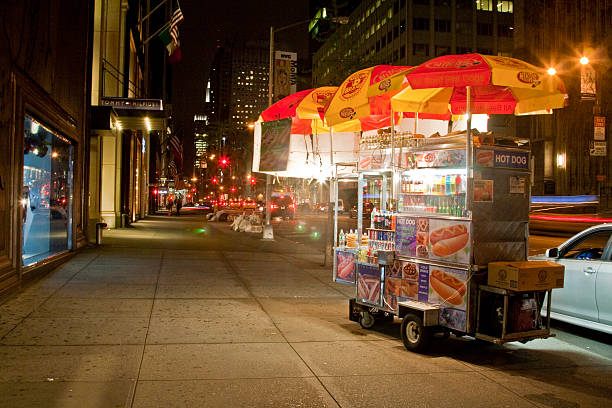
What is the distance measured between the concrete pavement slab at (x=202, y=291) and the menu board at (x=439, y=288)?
3.52m

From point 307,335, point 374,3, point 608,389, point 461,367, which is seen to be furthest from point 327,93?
point 374,3

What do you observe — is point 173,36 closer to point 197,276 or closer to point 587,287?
point 197,276

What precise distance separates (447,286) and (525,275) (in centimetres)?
91

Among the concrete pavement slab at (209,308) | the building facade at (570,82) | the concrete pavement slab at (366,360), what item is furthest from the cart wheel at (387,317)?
the building facade at (570,82)

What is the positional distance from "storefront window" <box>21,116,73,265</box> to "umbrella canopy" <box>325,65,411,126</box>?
20.2 ft

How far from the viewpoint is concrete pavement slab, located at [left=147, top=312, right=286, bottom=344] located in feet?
21.0

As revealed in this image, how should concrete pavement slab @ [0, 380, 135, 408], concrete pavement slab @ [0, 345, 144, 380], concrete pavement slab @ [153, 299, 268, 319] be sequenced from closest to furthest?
1. concrete pavement slab @ [0, 380, 135, 408]
2. concrete pavement slab @ [0, 345, 144, 380]
3. concrete pavement slab @ [153, 299, 268, 319]

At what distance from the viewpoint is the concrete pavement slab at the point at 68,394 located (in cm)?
422

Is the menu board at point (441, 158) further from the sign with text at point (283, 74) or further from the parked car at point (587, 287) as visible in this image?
the sign with text at point (283, 74)

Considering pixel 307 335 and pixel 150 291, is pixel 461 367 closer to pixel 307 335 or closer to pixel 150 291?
pixel 307 335

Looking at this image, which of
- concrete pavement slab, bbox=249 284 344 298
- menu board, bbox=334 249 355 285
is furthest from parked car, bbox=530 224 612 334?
concrete pavement slab, bbox=249 284 344 298

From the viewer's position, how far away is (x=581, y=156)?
39.1 m

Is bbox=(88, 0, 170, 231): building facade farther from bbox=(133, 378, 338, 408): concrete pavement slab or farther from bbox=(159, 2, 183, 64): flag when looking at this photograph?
bbox=(133, 378, 338, 408): concrete pavement slab

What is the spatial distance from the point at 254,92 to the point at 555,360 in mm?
165047
